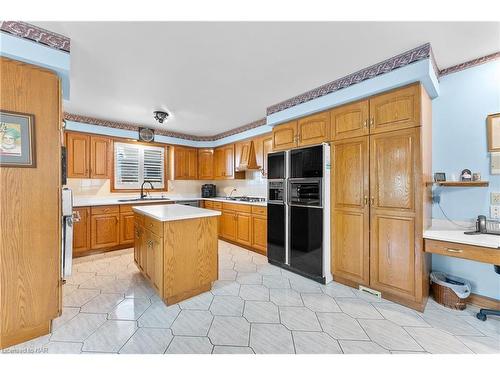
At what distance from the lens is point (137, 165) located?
4.56m

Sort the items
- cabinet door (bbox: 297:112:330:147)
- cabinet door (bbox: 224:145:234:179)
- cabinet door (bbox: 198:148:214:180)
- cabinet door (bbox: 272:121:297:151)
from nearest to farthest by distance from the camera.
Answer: cabinet door (bbox: 297:112:330:147) < cabinet door (bbox: 272:121:297:151) < cabinet door (bbox: 224:145:234:179) < cabinet door (bbox: 198:148:214:180)

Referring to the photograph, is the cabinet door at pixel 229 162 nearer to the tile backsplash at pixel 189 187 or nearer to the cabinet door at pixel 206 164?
the tile backsplash at pixel 189 187

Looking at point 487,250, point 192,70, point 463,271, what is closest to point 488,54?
point 487,250

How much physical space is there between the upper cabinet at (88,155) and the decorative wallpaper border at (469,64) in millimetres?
5064

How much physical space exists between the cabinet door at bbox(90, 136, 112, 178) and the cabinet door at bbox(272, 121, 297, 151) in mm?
3197

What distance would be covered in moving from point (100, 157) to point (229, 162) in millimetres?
2449

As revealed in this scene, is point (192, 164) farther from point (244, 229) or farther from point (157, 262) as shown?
point (157, 262)

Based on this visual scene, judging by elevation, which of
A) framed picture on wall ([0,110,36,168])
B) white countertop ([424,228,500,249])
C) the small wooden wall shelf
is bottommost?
white countertop ([424,228,500,249])

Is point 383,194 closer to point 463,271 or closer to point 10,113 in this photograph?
point 463,271

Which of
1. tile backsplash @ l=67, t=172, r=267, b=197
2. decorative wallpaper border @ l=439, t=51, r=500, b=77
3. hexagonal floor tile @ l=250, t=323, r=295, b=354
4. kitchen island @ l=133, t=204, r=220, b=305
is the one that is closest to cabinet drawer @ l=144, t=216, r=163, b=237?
kitchen island @ l=133, t=204, r=220, b=305

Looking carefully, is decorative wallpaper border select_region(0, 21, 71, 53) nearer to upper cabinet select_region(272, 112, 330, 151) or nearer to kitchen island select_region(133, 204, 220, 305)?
kitchen island select_region(133, 204, 220, 305)

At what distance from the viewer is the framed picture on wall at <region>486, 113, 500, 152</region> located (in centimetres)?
195

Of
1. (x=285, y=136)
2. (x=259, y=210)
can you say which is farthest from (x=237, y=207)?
(x=285, y=136)

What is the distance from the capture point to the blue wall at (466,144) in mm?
2012
